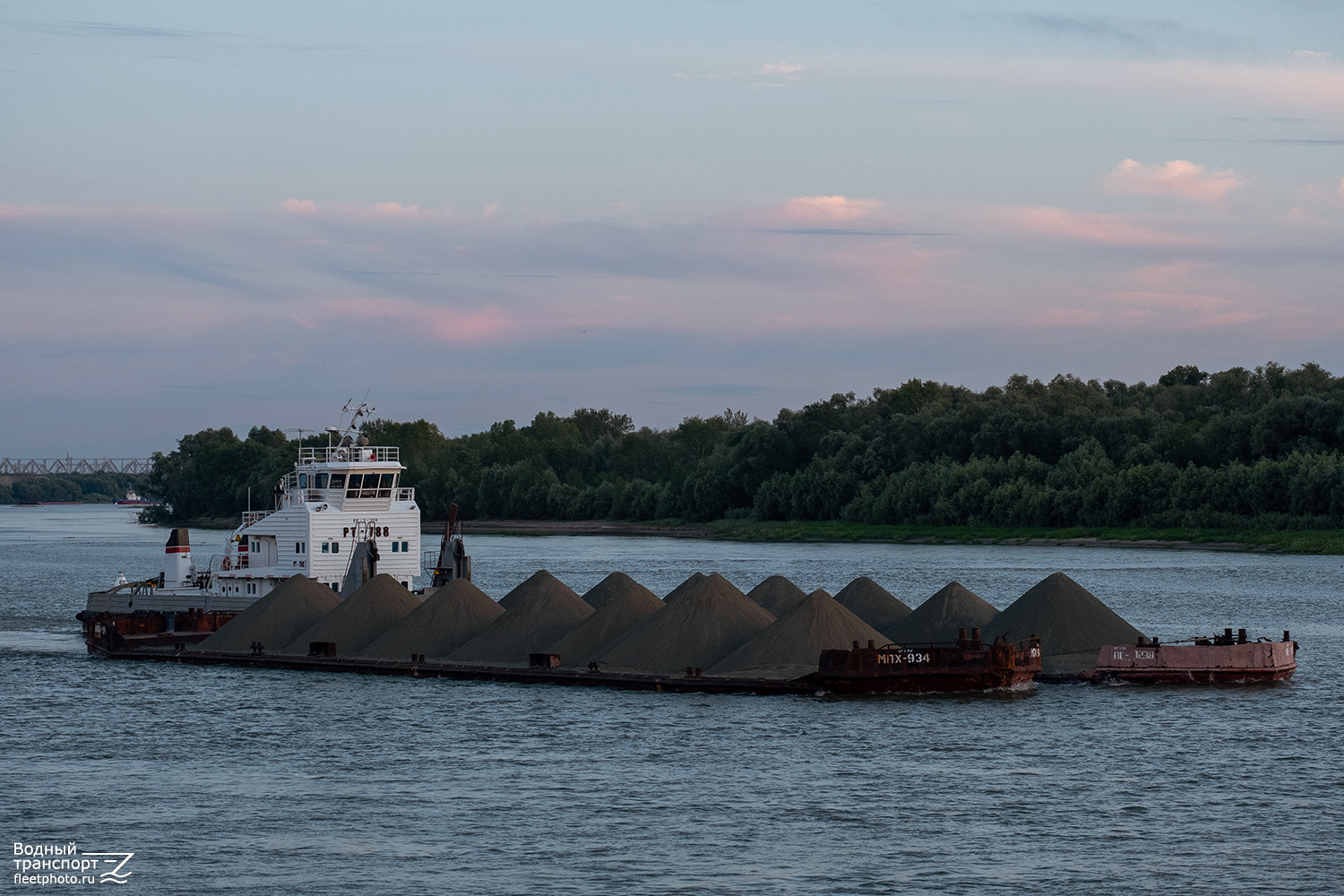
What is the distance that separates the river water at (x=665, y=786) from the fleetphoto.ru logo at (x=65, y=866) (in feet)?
0.95

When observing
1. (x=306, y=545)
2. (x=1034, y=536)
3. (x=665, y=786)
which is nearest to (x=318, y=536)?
(x=306, y=545)

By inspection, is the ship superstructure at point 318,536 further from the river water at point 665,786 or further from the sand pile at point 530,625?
the sand pile at point 530,625

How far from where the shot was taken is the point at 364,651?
4062 cm

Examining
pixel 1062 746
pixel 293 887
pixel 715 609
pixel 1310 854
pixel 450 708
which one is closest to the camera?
pixel 293 887

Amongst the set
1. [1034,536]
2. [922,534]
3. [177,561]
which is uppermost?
[177,561]

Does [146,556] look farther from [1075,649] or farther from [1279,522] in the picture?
[1075,649]

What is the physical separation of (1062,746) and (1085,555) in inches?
2868

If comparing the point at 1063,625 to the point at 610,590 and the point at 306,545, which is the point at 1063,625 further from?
the point at 306,545

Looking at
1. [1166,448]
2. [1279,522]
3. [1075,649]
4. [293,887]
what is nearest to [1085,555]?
[1279,522]

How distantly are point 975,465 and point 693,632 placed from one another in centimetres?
9287

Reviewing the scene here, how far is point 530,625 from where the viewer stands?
39.4m

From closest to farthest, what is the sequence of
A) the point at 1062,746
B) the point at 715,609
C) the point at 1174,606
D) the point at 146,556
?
the point at 1062,746 → the point at 715,609 → the point at 1174,606 → the point at 146,556

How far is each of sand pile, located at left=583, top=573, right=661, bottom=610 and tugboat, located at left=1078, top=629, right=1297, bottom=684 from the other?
1144 cm

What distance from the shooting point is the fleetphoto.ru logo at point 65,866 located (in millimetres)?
20609
